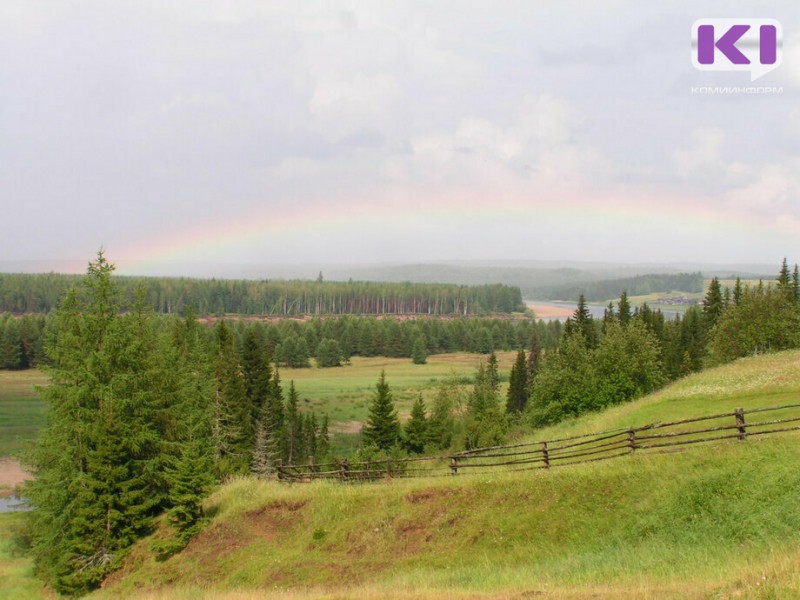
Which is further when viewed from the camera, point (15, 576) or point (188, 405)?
point (188, 405)

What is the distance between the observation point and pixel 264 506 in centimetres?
2669

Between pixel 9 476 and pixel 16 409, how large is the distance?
34.1 meters

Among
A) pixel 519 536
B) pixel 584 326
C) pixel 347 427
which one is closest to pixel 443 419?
pixel 347 427

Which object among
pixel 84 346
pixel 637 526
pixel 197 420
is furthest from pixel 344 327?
pixel 637 526

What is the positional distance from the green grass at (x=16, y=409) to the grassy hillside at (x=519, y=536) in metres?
43.4

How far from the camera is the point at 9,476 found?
6538 centimetres

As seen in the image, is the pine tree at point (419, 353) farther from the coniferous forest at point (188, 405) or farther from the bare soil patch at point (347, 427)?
the bare soil patch at point (347, 427)

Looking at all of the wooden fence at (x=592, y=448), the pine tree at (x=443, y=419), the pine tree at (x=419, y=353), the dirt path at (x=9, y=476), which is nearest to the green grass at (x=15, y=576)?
the wooden fence at (x=592, y=448)

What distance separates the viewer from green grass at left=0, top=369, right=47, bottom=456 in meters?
76.1

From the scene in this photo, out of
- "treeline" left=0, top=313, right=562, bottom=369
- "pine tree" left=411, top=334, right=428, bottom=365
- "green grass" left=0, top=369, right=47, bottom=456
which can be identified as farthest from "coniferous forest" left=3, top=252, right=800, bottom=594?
"treeline" left=0, top=313, right=562, bottom=369

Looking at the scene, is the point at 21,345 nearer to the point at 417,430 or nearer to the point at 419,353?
the point at 419,353

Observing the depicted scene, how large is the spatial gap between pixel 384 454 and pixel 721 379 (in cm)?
2985

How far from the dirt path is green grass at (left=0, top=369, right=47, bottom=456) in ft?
5.91

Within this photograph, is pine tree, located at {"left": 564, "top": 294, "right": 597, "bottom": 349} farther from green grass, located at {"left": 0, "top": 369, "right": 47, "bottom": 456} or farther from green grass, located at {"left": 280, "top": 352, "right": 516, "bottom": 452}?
green grass, located at {"left": 0, "top": 369, "right": 47, "bottom": 456}
